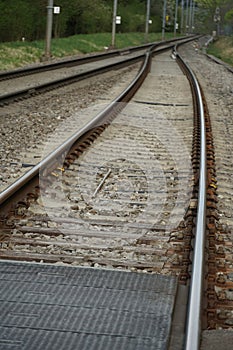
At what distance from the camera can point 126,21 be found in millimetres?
78812

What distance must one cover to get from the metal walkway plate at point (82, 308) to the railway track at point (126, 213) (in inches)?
8.5

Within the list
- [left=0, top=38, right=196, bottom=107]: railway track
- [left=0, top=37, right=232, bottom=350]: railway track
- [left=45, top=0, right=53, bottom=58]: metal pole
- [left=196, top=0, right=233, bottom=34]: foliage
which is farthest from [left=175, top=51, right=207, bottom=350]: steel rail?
[left=196, top=0, right=233, bottom=34]: foliage

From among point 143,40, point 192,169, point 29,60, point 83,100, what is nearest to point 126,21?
point 143,40

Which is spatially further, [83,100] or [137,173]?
[83,100]

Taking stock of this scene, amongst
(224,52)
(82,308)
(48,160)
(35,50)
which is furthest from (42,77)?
(224,52)

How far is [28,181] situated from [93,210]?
0.75 m

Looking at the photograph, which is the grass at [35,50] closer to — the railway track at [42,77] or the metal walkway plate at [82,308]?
the railway track at [42,77]

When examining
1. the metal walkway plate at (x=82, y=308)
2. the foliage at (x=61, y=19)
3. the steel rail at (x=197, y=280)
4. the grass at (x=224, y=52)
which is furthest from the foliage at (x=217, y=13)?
the metal walkway plate at (x=82, y=308)

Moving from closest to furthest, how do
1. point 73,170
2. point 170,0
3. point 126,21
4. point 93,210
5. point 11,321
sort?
1. point 11,321
2. point 93,210
3. point 73,170
4. point 126,21
5. point 170,0

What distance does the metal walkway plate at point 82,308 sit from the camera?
360 centimetres

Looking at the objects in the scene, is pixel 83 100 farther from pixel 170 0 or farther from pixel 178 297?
pixel 170 0

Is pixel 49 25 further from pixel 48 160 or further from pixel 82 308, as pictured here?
pixel 82 308

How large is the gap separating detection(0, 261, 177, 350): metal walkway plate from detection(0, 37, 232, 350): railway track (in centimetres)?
22

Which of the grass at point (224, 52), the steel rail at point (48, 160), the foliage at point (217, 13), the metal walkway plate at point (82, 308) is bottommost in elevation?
the metal walkway plate at point (82, 308)
